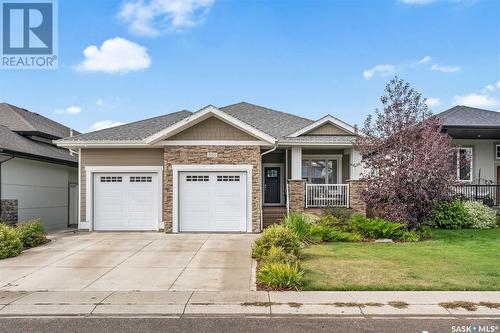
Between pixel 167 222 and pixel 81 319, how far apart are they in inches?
363

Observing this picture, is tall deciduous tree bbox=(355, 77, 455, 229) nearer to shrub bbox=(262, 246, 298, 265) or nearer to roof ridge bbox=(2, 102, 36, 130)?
shrub bbox=(262, 246, 298, 265)

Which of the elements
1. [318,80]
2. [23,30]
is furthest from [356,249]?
[23,30]

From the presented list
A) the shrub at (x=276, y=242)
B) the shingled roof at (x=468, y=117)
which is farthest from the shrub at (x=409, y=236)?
the shingled roof at (x=468, y=117)

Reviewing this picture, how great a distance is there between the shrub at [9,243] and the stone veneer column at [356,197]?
12.1 metres

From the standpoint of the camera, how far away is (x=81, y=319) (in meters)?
6.18

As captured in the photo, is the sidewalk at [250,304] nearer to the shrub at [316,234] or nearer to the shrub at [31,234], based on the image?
the shrub at [31,234]

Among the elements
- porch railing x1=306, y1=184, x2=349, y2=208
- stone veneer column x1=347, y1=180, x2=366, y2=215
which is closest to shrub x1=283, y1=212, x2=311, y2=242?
porch railing x1=306, y1=184, x2=349, y2=208

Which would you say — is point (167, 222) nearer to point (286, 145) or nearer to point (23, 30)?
point (286, 145)

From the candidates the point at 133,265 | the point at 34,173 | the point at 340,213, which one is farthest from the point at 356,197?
the point at 34,173

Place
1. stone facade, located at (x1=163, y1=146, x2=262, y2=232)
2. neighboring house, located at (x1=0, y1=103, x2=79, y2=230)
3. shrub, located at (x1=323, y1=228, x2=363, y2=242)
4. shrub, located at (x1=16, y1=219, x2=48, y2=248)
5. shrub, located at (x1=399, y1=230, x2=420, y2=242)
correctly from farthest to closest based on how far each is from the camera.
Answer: neighboring house, located at (x1=0, y1=103, x2=79, y2=230), stone facade, located at (x1=163, y1=146, x2=262, y2=232), shrub, located at (x1=399, y1=230, x2=420, y2=242), shrub, located at (x1=323, y1=228, x2=363, y2=242), shrub, located at (x1=16, y1=219, x2=48, y2=248)

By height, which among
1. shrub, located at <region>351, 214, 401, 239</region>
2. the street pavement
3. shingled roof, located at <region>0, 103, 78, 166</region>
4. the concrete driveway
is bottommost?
the concrete driveway

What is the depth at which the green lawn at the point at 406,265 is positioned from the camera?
7961 mm

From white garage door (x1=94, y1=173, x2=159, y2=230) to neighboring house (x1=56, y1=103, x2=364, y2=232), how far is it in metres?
0.04

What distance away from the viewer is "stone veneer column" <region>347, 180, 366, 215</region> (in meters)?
16.3
